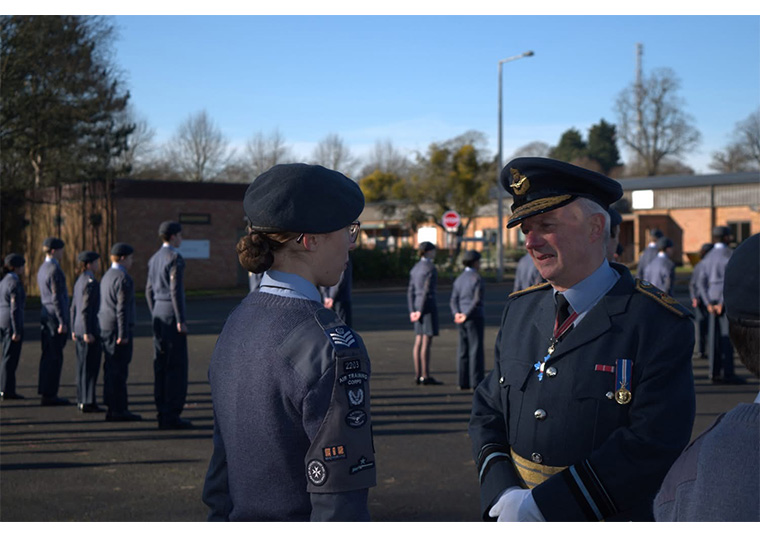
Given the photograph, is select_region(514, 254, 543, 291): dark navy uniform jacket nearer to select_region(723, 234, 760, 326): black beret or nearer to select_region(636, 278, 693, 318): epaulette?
select_region(636, 278, 693, 318): epaulette

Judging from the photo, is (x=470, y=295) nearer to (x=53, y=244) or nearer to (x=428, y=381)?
(x=428, y=381)

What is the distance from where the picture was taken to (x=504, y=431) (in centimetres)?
286

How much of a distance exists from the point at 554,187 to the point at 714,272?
33.0 feet

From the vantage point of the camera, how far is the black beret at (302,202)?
2.29 meters

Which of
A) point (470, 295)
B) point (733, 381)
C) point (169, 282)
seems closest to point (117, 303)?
point (169, 282)

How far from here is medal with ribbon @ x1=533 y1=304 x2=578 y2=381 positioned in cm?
270

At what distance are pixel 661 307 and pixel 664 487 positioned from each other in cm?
112

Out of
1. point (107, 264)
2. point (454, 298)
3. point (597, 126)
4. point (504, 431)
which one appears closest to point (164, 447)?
point (454, 298)

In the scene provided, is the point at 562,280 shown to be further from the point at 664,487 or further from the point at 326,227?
the point at 664,487

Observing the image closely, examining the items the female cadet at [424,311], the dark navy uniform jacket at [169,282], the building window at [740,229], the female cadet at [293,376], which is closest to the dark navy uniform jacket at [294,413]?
the female cadet at [293,376]

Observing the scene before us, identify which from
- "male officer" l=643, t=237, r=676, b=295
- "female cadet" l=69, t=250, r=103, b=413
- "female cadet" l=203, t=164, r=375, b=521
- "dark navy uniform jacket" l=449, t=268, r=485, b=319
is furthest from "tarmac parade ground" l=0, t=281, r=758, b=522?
"female cadet" l=203, t=164, r=375, b=521

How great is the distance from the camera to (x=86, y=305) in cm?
991

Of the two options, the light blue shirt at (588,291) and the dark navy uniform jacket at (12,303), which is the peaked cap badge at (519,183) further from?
the dark navy uniform jacket at (12,303)

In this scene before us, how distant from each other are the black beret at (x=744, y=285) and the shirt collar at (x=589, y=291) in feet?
3.53
